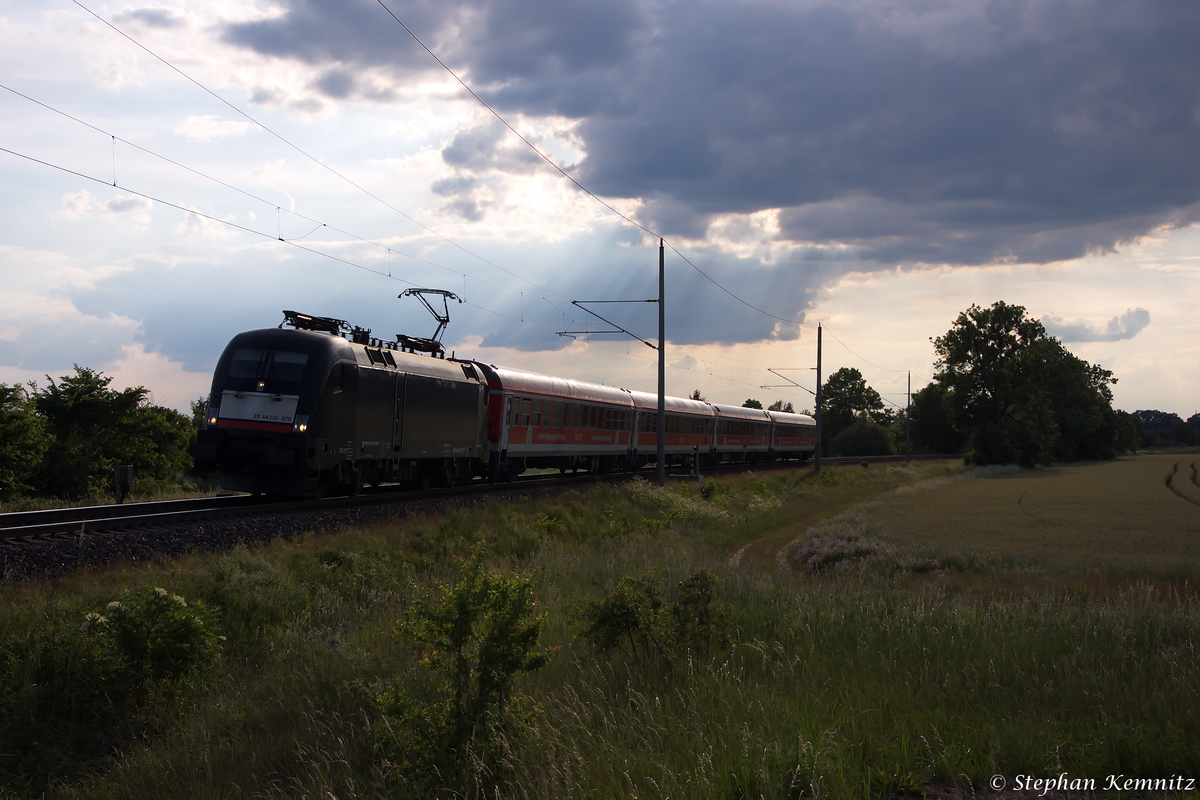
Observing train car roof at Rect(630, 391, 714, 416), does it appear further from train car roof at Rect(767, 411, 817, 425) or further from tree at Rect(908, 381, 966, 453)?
tree at Rect(908, 381, 966, 453)

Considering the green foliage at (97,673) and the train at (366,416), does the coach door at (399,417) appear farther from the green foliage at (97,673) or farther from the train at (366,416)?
the green foliage at (97,673)

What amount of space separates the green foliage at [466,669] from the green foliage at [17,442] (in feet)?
67.3

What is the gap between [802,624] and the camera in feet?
28.0

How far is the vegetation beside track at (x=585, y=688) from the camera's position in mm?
5062

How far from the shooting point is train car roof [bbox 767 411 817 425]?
62.3m

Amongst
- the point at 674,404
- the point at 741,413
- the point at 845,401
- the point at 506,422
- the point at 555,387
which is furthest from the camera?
the point at 845,401

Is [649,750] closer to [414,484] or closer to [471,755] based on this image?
[471,755]

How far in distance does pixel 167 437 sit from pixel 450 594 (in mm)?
28385

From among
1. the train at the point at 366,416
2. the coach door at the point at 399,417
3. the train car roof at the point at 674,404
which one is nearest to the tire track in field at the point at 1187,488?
the train car roof at the point at 674,404

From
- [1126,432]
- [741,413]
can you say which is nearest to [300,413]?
[741,413]

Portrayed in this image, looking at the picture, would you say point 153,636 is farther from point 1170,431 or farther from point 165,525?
point 1170,431

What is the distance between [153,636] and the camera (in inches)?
336

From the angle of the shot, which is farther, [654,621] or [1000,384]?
[1000,384]

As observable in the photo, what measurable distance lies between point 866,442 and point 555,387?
90.2 m
